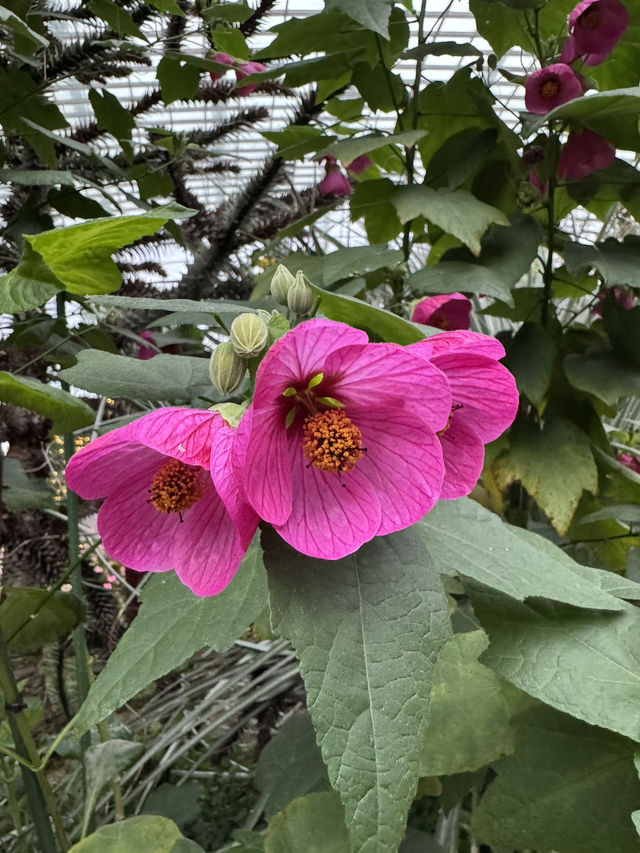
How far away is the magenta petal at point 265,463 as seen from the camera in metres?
0.30

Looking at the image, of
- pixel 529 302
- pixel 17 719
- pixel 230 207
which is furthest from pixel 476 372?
pixel 230 207

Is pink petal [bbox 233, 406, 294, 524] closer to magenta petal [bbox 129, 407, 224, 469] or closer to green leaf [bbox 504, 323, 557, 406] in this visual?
magenta petal [bbox 129, 407, 224, 469]

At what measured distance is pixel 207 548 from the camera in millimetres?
355

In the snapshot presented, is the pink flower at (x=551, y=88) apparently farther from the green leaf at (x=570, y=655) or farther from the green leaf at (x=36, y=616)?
the green leaf at (x=36, y=616)

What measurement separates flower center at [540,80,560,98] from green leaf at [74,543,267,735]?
0.75 m

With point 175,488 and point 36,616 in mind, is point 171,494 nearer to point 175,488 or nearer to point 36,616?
point 175,488

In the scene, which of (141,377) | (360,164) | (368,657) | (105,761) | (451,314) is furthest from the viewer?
(360,164)

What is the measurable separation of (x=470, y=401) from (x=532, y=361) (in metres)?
0.52

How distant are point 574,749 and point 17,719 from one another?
0.37 metres

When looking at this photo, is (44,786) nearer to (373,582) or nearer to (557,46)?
(373,582)

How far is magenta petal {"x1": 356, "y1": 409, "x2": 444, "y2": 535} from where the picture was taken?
1.09 ft

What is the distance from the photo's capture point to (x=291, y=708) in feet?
3.20

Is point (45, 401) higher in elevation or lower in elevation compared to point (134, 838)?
higher

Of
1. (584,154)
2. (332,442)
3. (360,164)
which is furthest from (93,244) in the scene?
(360,164)
